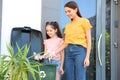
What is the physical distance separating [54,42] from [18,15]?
0.73 meters

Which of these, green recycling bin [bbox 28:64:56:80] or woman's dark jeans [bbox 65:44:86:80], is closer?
green recycling bin [bbox 28:64:56:80]

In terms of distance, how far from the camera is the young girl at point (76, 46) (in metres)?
4.40

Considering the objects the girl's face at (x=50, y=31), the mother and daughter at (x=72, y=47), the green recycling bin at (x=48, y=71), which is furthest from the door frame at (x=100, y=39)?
the green recycling bin at (x=48, y=71)

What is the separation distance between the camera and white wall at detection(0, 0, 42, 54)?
4.84 m

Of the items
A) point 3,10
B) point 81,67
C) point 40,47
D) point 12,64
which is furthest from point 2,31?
point 12,64

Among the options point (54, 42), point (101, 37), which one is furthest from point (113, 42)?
point (54, 42)

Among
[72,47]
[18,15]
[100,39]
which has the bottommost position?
[72,47]

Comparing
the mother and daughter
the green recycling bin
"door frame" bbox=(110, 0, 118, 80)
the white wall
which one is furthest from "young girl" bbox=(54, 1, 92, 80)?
"door frame" bbox=(110, 0, 118, 80)

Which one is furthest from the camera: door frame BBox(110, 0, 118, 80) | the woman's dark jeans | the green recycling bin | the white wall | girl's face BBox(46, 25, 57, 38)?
door frame BBox(110, 0, 118, 80)

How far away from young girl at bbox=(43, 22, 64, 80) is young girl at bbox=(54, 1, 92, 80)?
71 millimetres

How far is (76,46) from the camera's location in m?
4.43

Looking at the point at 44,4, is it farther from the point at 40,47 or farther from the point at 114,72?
the point at 114,72

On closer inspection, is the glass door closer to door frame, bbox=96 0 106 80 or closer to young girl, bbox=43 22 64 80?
door frame, bbox=96 0 106 80

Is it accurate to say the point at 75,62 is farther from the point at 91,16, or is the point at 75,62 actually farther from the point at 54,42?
the point at 91,16
